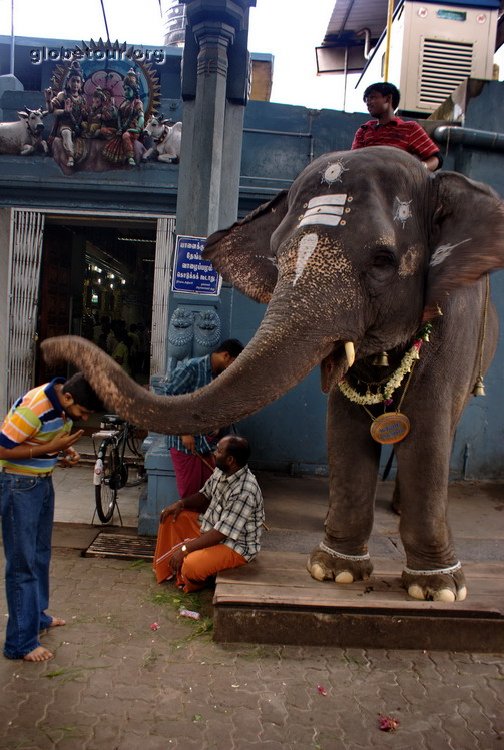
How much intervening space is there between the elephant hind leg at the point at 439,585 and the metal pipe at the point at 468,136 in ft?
16.1

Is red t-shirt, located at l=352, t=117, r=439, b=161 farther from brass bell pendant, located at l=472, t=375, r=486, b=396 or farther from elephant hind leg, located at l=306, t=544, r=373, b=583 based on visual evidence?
elephant hind leg, located at l=306, t=544, r=373, b=583

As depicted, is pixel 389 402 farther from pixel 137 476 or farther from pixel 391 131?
pixel 137 476

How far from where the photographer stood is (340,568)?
3855mm

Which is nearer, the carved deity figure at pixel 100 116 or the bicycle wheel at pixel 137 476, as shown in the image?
the bicycle wheel at pixel 137 476

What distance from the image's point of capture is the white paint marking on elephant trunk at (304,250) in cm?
269

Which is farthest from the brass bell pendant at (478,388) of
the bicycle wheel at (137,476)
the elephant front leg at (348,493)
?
the bicycle wheel at (137,476)

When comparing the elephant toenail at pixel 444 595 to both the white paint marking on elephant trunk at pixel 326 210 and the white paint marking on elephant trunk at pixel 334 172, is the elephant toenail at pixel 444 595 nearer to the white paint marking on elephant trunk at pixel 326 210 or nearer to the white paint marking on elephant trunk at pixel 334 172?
the white paint marking on elephant trunk at pixel 326 210

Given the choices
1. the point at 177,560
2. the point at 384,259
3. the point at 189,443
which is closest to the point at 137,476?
the point at 189,443

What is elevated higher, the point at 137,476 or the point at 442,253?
the point at 442,253

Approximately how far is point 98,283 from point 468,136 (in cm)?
863

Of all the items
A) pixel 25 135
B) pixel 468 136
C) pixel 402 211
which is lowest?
pixel 402 211

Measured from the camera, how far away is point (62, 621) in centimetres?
372

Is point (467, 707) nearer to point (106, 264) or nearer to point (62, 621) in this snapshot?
point (62, 621)
